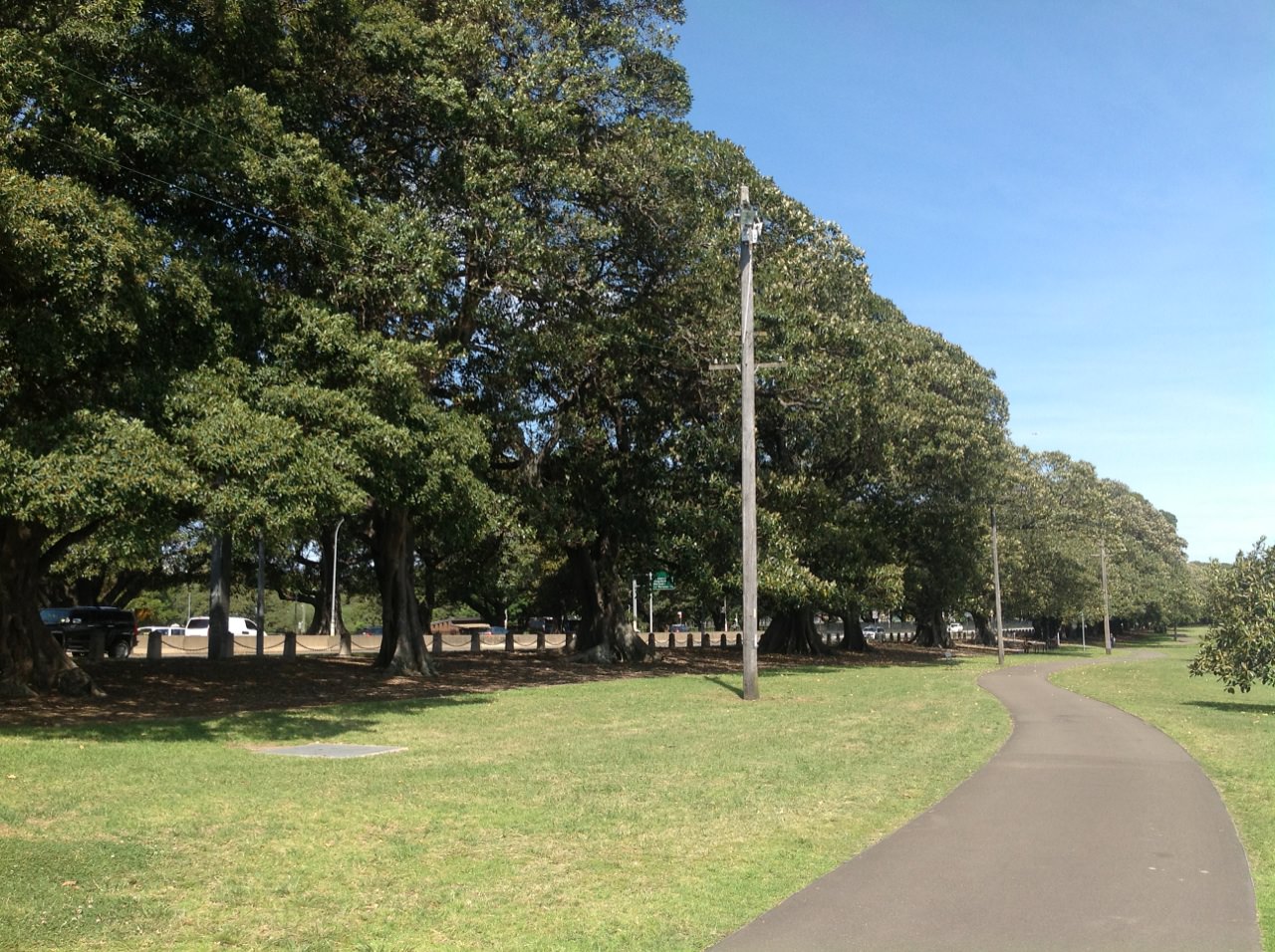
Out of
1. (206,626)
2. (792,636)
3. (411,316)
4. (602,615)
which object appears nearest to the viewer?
(411,316)

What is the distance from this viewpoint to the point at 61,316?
44.5ft

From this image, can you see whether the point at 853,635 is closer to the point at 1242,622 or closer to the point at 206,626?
the point at 206,626

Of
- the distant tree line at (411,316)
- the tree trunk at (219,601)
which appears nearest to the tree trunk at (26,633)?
the distant tree line at (411,316)

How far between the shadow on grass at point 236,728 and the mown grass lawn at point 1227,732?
35.2 ft

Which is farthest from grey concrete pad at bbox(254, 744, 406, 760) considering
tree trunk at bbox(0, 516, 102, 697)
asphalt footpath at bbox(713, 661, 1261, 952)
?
tree trunk at bbox(0, 516, 102, 697)

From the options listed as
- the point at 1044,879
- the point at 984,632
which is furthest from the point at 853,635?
the point at 1044,879

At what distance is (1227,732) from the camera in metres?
16.7

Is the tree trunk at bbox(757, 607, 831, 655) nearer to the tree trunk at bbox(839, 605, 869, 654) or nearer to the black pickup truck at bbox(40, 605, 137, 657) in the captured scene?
the tree trunk at bbox(839, 605, 869, 654)

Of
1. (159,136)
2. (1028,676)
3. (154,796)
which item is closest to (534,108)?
(159,136)

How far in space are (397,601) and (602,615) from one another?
30.9 ft

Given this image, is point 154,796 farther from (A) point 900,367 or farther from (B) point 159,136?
(A) point 900,367

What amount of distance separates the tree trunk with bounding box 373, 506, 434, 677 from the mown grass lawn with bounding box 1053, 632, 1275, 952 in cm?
1587

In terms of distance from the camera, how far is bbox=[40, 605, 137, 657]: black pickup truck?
35.0 meters

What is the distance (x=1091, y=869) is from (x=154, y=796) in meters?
7.57
